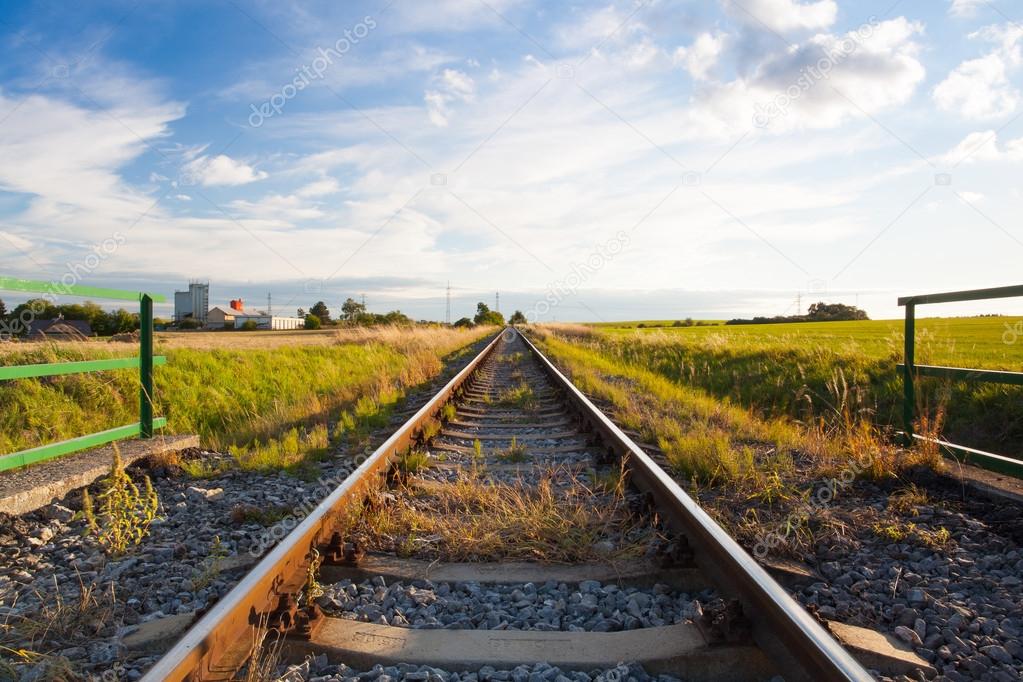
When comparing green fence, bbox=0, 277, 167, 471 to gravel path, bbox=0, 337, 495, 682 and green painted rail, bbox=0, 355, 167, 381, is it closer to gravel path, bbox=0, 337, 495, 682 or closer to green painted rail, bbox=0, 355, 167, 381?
green painted rail, bbox=0, 355, 167, 381

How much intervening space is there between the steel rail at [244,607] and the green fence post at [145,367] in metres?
3.13

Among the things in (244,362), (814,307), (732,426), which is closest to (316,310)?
(814,307)

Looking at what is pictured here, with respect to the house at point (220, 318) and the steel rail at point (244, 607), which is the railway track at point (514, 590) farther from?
the house at point (220, 318)

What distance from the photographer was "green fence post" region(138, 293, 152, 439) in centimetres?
540

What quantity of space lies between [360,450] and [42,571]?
7.54 ft

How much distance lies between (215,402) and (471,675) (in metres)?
7.62

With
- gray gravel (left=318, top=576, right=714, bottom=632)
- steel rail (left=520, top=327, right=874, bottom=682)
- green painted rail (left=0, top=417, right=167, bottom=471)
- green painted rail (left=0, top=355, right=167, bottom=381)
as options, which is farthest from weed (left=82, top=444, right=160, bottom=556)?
steel rail (left=520, top=327, right=874, bottom=682)

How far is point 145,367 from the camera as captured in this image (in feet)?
18.3

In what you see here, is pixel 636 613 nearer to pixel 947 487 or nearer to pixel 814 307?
pixel 947 487

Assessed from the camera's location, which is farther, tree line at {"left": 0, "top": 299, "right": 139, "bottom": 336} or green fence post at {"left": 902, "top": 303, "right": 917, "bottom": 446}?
tree line at {"left": 0, "top": 299, "right": 139, "bottom": 336}

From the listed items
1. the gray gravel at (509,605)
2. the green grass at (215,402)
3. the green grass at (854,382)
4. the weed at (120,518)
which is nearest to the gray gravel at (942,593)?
the gray gravel at (509,605)

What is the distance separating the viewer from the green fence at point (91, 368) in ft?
13.6

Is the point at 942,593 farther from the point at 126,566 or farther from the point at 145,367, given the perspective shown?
the point at 145,367

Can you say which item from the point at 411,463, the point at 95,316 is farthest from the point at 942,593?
the point at 95,316
